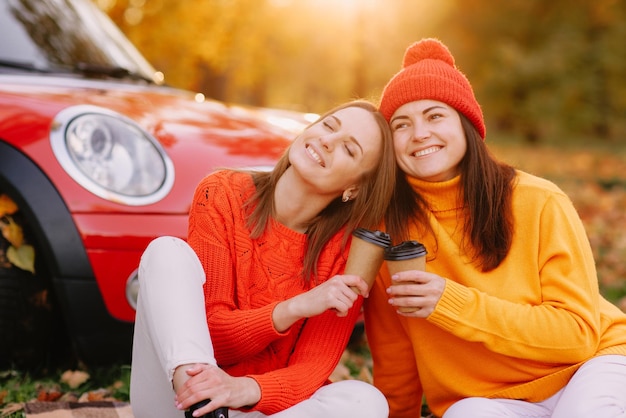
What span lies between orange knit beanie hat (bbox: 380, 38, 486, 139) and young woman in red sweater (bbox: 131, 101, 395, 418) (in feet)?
0.31

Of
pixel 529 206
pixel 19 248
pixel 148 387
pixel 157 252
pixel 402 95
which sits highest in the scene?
pixel 402 95

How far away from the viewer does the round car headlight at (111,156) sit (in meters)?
2.68

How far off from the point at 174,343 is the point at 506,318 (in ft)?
3.04

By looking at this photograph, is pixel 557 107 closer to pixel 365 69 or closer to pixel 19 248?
pixel 365 69

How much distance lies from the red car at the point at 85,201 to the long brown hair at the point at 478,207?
805 millimetres

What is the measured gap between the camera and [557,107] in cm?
2502

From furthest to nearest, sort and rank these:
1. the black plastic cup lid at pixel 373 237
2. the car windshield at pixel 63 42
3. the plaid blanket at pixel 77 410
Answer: the car windshield at pixel 63 42 → the plaid blanket at pixel 77 410 → the black plastic cup lid at pixel 373 237

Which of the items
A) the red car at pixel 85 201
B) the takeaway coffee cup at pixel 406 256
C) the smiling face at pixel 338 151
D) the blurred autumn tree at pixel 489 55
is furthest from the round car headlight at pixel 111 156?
the blurred autumn tree at pixel 489 55

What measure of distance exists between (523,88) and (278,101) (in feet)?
49.5

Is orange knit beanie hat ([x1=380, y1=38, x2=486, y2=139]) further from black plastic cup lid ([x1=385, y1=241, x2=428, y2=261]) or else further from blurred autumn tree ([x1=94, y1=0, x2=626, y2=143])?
blurred autumn tree ([x1=94, y1=0, x2=626, y2=143])

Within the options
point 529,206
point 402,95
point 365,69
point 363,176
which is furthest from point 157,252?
point 365,69

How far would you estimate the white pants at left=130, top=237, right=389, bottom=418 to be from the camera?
1939 mm

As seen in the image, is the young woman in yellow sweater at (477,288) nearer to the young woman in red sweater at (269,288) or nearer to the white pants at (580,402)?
the white pants at (580,402)

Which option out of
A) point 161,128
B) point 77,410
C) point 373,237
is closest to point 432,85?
point 373,237
